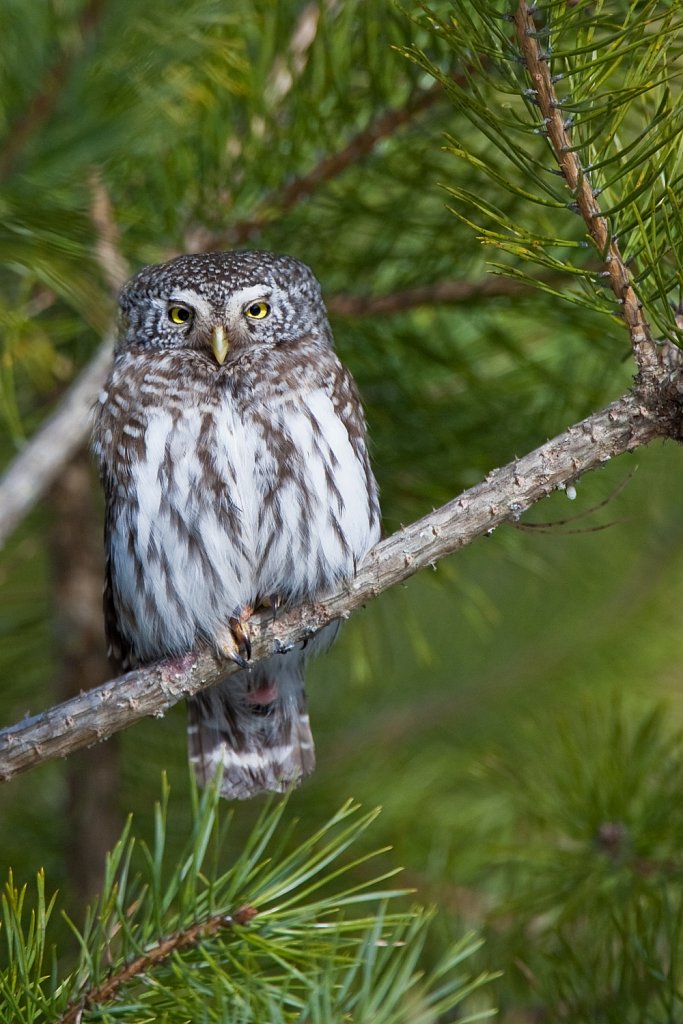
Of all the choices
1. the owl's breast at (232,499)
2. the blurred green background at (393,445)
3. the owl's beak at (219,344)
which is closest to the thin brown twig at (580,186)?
the blurred green background at (393,445)

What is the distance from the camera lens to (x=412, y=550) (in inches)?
73.6

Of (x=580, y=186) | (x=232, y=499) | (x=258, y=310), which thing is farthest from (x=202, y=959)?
(x=258, y=310)

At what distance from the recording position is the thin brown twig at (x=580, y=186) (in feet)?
4.72

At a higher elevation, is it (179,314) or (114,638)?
(179,314)

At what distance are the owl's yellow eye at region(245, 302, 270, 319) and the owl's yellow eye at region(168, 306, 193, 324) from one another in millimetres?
125

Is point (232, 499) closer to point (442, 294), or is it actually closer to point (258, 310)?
point (258, 310)

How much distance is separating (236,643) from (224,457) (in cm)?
38

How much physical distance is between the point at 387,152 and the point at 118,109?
55 cm

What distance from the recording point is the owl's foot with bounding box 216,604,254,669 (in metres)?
2.14

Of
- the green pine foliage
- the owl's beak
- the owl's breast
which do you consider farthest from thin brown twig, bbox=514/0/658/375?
the owl's beak

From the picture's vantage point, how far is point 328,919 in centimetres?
272

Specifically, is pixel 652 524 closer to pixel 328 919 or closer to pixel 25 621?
pixel 328 919

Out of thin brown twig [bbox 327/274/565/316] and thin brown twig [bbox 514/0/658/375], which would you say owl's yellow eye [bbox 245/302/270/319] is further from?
thin brown twig [bbox 514/0/658/375]

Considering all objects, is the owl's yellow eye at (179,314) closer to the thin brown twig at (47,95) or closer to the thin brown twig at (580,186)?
the thin brown twig at (47,95)
